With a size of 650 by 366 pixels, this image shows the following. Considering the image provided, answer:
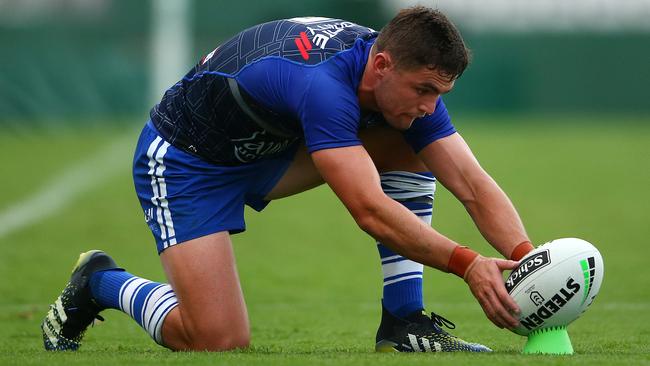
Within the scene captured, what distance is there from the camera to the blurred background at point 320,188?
8.58 m

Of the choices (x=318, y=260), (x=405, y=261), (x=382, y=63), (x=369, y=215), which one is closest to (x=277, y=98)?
(x=382, y=63)

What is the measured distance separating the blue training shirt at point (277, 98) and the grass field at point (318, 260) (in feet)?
3.47

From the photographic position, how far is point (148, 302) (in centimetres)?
629

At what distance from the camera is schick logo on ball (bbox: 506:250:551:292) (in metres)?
5.40

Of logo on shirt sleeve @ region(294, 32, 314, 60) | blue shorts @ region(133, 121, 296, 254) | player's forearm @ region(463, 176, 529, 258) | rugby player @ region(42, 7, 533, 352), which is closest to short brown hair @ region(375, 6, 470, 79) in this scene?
rugby player @ region(42, 7, 533, 352)

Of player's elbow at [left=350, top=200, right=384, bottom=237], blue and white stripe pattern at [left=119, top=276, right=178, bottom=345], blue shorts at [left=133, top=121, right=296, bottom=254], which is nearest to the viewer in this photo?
player's elbow at [left=350, top=200, right=384, bottom=237]

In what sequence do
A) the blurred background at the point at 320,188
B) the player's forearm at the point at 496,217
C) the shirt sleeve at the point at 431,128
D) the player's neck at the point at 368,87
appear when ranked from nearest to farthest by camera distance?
1. the player's neck at the point at 368,87
2. the player's forearm at the point at 496,217
3. the shirt sleeve at the point at 431,128
4. the blurred background at the point at 320,188

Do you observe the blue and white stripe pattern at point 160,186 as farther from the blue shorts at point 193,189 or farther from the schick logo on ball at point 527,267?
the schick logo on ball at point 527,267

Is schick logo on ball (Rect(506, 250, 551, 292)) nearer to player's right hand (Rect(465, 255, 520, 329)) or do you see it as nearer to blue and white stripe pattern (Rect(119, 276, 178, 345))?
player's right hand (Rect(465, 255, 520, 329))

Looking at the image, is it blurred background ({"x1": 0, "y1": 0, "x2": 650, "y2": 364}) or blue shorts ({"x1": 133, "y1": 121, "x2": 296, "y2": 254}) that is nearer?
blue shorts ({"x1": 133, "y1": 121, "x2": 296, "y2": 254})

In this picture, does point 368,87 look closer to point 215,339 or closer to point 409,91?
point 409,91

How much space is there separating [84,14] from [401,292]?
3145 centimetres

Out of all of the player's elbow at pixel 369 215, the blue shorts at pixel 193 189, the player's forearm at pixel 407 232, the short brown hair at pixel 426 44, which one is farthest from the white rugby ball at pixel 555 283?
the blue shorts at pixel 193 189

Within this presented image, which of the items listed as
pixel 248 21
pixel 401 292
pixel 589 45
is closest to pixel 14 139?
pixel 248 21
